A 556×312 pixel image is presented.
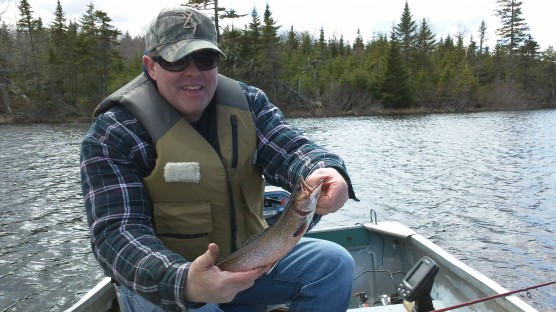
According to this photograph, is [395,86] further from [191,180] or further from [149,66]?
[191,180]

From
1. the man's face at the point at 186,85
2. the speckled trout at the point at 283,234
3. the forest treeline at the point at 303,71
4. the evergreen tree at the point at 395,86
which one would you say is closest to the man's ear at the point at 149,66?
the man's face at the point at 186,85

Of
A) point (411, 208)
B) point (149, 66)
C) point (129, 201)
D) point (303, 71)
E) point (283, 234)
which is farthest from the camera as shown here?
point (303, 71)

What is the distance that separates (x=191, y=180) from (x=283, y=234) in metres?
0.64

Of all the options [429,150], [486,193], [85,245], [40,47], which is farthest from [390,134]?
[40,47]

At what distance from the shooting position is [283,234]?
2078 millimetres

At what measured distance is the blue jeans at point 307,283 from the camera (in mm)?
2473

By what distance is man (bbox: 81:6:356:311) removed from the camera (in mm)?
2236

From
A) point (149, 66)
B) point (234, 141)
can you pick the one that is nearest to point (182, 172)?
point (234, 141)

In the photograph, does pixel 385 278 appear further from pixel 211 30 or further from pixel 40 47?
pixel 40 47

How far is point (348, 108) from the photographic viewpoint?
56312mm

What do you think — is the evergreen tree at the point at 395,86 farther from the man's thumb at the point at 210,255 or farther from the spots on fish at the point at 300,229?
the man's thumb at the point at 210,255

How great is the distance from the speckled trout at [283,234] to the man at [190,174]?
6.5 inches

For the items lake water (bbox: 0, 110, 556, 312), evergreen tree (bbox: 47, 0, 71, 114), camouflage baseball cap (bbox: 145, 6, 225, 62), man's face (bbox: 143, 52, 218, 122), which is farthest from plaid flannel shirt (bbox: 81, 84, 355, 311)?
evergreen tree (bbox: 47, 0, 71, 114)

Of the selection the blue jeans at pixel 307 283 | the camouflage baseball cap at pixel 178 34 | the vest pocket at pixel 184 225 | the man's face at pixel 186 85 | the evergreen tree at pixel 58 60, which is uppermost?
the evergreen tree at pixel 58 60
